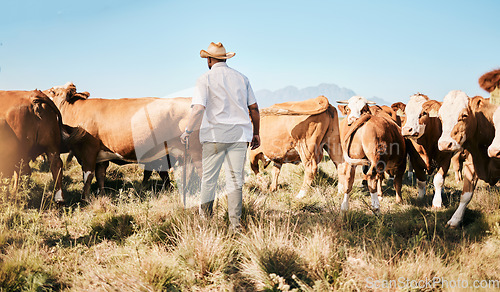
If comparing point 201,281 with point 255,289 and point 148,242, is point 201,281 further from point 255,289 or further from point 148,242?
point 148,242

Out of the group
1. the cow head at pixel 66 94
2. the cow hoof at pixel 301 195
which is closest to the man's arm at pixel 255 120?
the cow hoof at pixel 301 195

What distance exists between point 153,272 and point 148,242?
86cm

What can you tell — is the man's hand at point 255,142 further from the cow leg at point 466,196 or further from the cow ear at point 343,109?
the cow ear at point 343,109

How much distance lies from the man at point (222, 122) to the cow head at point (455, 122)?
99.8 inches

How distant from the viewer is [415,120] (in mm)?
6055

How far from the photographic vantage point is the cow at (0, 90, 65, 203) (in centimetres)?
546

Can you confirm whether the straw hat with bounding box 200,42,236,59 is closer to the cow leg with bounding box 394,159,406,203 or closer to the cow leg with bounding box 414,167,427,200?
the cow leg with bounding box 394,159,406,203

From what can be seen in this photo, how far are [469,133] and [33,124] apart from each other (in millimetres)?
6459

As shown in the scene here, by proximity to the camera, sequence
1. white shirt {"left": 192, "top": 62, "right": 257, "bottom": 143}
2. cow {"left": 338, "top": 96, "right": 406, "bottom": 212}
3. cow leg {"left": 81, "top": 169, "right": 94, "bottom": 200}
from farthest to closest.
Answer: cow leg {"left": 81, "top": 169, "right": 94, "bottom": 200}, cow {"left": 338, "top": 96, "right": 406, "bottom": 212}, white shirt {"left": 192, "top": 62, "right": 257, "bottom": 143}

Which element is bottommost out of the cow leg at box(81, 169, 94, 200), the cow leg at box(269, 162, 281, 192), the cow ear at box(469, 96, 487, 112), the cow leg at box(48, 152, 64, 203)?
the cow leg at box(269, 162, 281, 192)

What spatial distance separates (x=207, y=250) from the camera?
356cm

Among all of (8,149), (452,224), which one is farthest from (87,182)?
(452,224)

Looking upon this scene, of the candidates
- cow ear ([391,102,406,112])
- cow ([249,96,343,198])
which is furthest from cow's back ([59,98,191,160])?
cow ear ([391,102,406,112])

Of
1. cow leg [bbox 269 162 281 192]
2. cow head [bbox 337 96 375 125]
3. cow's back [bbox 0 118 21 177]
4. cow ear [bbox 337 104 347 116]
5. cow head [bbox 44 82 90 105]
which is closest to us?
cow's back [bbox 0 118 21 177]
